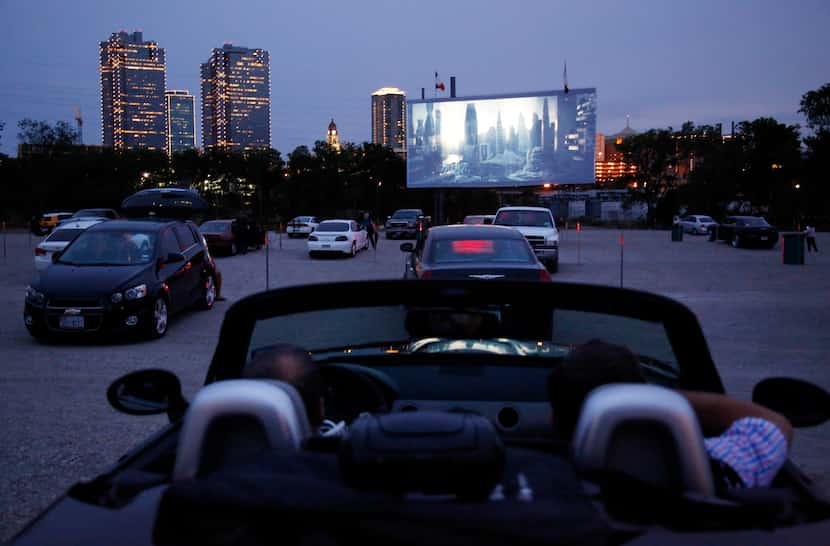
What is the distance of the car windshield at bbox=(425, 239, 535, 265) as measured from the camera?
39.5 feet

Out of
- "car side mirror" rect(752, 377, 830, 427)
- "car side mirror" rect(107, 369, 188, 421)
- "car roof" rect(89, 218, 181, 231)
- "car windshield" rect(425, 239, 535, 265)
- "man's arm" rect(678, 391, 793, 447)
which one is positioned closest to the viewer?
"man's arm" rect(678, 391, 793, 447)

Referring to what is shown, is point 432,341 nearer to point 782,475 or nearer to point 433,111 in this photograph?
point 782,475

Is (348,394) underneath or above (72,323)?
above

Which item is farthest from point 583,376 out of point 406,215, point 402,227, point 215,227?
point 406,215

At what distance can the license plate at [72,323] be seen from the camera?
450 inches

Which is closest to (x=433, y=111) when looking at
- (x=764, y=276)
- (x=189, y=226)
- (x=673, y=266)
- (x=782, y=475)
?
(x=673, y=266)

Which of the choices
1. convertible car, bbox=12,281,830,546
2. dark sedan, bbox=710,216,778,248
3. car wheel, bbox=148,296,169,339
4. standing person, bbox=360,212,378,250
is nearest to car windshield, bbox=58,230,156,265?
car wheel, bbox=148,296,169,339

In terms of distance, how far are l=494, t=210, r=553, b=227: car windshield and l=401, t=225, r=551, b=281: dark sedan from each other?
42.8 ft

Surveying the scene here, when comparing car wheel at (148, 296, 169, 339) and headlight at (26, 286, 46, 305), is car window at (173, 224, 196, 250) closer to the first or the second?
car wheel at (148, 296, 169, 339)

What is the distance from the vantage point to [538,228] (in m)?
25.2

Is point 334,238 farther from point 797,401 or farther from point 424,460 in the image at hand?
point 424,460

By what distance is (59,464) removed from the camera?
6000 mm

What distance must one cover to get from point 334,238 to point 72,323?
67.1 ft

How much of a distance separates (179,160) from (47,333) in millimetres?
79154
